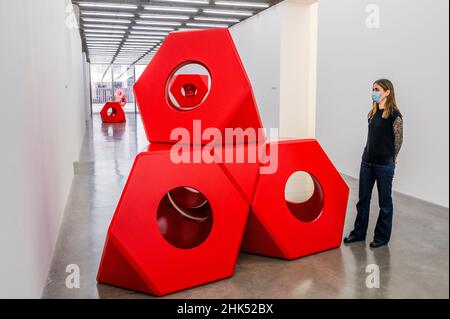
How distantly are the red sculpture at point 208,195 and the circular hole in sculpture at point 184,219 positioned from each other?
0.01 metres

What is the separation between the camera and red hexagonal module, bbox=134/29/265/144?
3535 mm

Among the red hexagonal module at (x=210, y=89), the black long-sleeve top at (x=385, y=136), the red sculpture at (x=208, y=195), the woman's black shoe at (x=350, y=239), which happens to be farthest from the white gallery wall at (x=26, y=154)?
the black long-sleeve top at (x=385, y=136)

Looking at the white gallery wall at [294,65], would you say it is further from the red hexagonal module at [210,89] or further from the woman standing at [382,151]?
the red hexagonal module at [210,89]

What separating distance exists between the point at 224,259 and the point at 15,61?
1.93 metres

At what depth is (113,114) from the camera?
18719 mm

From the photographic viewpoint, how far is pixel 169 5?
1101 cm

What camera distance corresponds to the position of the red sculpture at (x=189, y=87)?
809 cm

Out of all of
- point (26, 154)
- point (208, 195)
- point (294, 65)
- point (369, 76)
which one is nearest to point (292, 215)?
point (208, 195)

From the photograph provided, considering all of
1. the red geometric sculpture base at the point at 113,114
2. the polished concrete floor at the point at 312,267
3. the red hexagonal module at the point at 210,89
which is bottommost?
the polished concrete floor at the point at 312,267

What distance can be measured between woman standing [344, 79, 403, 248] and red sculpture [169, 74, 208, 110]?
4.44 m

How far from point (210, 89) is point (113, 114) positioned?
1589 centimetres

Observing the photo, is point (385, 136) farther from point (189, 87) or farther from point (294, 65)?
point (294, 65)

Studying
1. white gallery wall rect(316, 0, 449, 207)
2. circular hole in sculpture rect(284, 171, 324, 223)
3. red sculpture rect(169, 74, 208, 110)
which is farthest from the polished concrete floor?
red sculpture rect(169, 74, 208, 110)

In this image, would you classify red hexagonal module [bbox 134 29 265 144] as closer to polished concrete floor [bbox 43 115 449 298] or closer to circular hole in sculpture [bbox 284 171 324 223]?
circular hole in sculpture [bbox 284 171 324 223]
